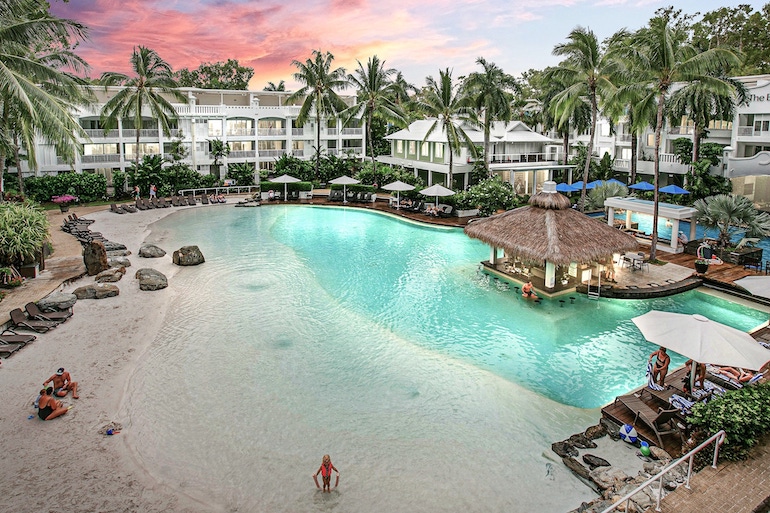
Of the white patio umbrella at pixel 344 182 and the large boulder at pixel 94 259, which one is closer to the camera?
the large boulder at pixel 94 259

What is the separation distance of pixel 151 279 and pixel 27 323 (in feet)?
15.6

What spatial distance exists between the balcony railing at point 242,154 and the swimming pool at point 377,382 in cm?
2511

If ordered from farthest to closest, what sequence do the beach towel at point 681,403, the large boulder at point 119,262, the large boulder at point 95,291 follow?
the large boulder at point 119,262 → the large boulder at point 95,291 → the beach towel at point 681,403

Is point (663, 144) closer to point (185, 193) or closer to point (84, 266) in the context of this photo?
point (185, 193)

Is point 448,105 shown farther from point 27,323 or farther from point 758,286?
point 27,323

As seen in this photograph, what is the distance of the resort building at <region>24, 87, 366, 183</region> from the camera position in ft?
130

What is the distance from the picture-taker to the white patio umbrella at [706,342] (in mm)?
9734

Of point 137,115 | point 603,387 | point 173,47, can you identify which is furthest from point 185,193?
point 603,387

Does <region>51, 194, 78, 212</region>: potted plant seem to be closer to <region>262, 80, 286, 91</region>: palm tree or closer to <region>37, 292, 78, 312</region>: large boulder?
<region>37, 292, 78, 312</region>: large boulder

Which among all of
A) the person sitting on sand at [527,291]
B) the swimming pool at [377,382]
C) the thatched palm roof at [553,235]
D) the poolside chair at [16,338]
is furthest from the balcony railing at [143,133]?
the person sitting on sand at [527,291]

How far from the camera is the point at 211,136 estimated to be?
149 feet

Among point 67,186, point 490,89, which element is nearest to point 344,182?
point 490,89

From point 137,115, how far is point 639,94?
104 ft

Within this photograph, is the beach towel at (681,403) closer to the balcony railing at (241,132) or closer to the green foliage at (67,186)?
the green foliage at (67,186)
